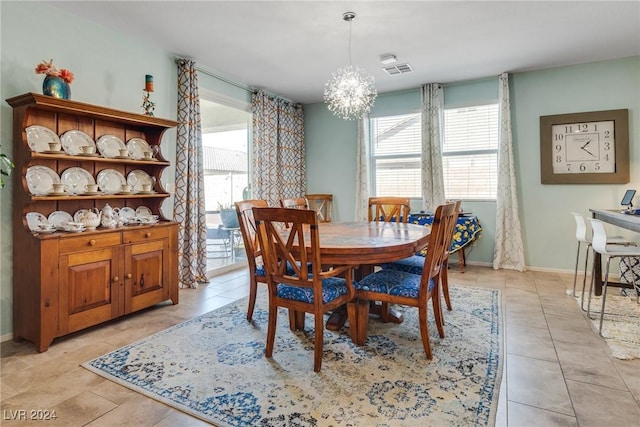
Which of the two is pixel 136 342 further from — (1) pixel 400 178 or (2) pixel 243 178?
(1) pixel 400 178

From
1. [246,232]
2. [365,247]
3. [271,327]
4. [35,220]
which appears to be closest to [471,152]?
[365,247]

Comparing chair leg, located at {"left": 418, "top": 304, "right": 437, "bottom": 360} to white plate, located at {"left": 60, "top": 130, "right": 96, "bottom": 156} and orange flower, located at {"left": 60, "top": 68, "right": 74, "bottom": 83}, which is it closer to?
white plate, located at {"left": 60, "top": 130, "right": 96, "bottom": 156}

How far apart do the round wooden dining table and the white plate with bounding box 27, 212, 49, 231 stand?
2135 mm

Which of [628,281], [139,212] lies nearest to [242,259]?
[139,212]

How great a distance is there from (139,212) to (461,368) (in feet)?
10.1

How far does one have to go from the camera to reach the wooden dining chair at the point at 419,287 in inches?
82.7

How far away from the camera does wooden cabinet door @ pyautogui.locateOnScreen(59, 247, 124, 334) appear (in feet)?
8.06

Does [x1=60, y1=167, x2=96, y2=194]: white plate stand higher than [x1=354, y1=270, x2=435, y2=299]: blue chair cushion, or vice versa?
[x1=60, y1=167, x2=96, y2=194]: white plate

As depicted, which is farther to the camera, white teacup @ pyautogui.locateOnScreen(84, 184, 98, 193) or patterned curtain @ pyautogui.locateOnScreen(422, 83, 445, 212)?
patterned curtain @ pyautogui.locateOnScreen(422, 83, 445, 212)

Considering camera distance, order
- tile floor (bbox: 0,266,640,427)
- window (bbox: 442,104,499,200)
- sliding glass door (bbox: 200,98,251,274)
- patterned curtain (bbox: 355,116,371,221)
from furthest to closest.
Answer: patterned curtain (bbox: 355,116,371,221)
window (bbox: 442,104,499,200)
sliding glass door (bbox: 200,98,251,274)
tile floor (bbox: 0,266,640,427)

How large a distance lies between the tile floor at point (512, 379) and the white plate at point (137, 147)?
1.48m

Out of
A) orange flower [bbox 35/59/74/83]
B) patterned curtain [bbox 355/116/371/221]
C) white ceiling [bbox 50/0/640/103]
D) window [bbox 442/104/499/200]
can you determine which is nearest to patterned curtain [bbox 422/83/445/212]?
window [bbox 442/104/499/200]

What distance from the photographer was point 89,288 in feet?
8.55

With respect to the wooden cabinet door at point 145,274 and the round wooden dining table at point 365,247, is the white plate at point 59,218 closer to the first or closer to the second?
the wooden cabinet door at point 145,274
